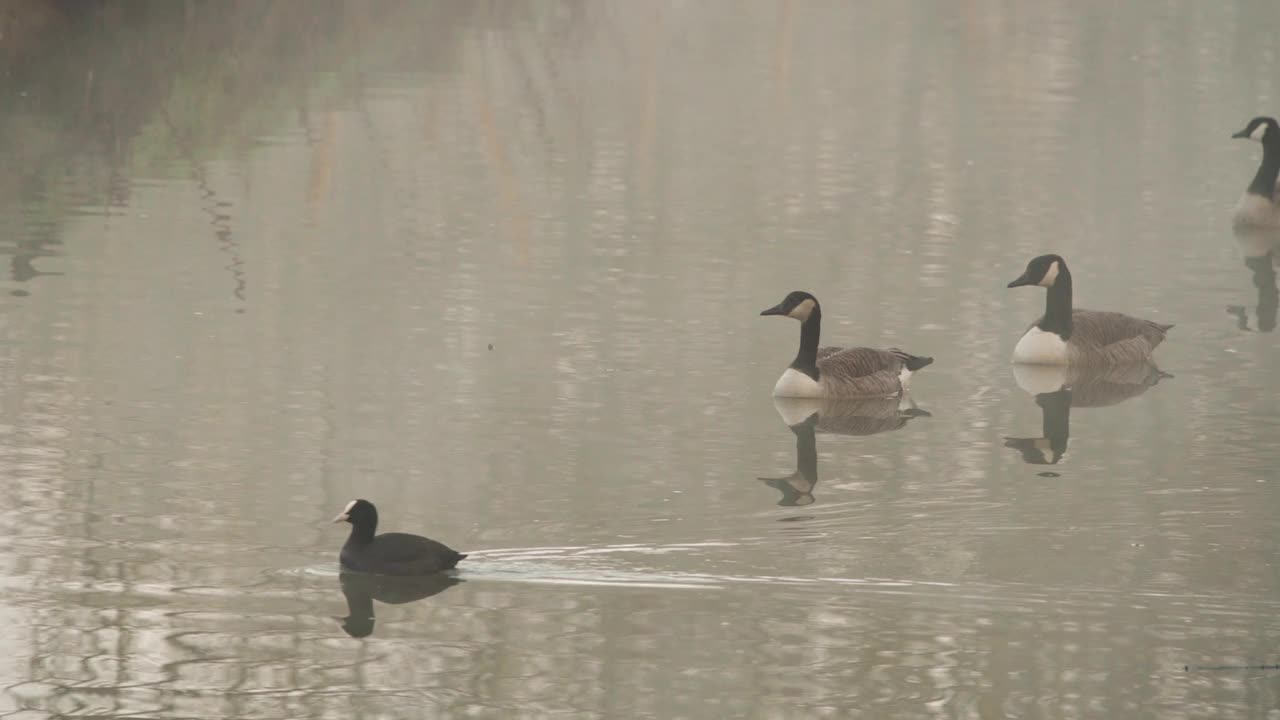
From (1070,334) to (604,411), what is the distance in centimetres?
439

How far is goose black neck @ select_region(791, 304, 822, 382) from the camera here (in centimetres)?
1520

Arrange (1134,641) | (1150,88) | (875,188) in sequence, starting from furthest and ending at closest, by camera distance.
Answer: (1150,88) → (875,188) → (1134,641)

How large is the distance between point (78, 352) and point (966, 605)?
307 inches

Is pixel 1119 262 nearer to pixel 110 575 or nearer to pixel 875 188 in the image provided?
pixel 875 188

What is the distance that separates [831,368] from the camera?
1533cm

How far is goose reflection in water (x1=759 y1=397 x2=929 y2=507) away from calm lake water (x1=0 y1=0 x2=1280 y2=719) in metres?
0.06

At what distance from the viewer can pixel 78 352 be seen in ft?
51.5

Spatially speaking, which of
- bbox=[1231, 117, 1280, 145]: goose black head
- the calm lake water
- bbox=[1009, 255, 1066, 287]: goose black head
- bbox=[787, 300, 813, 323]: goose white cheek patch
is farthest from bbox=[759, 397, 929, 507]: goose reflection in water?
bbox=[1231, 117, 1280, 145]: goose black head

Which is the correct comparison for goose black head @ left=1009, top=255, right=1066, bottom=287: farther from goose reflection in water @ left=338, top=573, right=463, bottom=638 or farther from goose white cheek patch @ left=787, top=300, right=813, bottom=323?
goose reflection in water @ left=338, top=573, right=463, bottom=638

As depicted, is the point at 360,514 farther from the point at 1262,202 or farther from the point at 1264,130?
the point at 1264,130

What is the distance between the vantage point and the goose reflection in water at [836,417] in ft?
46.6

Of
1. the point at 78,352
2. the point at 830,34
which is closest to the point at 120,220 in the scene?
the point at 78,352

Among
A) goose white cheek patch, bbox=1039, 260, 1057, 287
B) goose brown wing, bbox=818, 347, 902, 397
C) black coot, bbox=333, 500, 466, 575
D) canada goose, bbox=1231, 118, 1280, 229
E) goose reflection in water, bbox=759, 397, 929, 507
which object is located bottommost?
black coot, bbox=333, 500, 466, 575

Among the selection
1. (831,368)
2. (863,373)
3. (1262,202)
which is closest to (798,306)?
(831,368)
